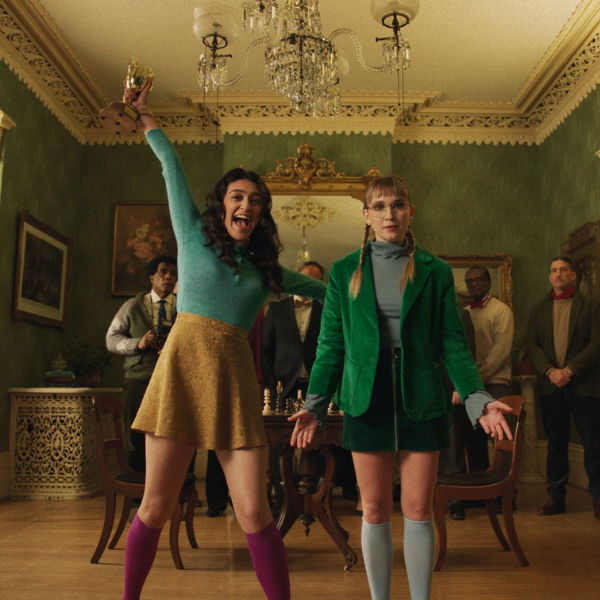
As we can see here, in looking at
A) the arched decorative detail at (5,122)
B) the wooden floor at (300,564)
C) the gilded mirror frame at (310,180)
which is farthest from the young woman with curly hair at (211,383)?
the gilded mirror frame at (310,180)

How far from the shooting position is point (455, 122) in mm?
6125

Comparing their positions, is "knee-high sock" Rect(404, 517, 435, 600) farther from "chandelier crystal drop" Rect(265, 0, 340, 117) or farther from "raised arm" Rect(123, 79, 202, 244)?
"chandelier crystal drop" Rect(265, 0, 340, 117)

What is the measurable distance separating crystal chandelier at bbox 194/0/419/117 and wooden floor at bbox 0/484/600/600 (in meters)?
2.55

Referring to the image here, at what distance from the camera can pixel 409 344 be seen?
5.59 feet

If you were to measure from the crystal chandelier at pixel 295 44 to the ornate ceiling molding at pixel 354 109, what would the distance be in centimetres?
197

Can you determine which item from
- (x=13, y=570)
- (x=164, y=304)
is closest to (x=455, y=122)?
(x=164, y=304)

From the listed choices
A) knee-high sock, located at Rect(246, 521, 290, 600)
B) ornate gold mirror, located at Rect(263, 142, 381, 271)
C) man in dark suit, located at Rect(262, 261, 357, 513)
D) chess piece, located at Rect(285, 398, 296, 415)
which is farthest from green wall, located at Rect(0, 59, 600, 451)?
knee-high sock, located at Rect(246, 521, 290, 600)

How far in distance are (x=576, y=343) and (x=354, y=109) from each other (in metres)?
3.16

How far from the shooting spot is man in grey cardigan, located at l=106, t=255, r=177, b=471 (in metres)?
3.68

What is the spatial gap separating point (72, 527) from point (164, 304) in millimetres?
1485

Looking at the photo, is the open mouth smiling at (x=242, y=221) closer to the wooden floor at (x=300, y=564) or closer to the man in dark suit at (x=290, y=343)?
the wooden floor at (x=300, y=564)

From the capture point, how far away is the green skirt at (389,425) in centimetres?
168

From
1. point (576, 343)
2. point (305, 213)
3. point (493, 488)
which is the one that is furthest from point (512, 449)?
point (305, 213)

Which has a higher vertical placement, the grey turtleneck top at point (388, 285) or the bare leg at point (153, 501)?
the grey turtleneck top at point (388, 285)
